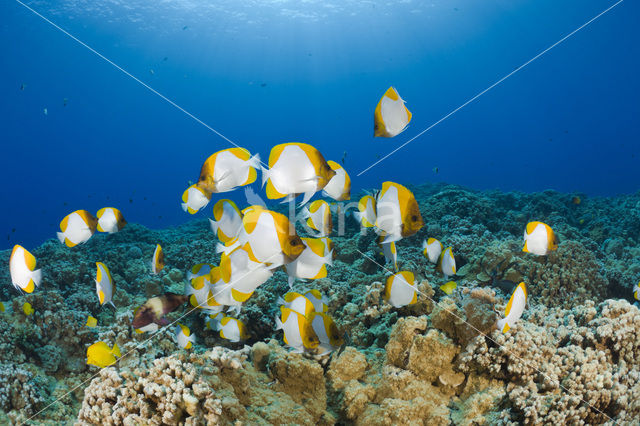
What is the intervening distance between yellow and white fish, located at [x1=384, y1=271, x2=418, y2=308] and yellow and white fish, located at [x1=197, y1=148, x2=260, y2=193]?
1565 millimetres

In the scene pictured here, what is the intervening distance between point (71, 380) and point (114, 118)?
442ft

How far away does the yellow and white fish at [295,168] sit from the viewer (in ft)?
7.11

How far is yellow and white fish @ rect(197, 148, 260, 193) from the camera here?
2.64 m

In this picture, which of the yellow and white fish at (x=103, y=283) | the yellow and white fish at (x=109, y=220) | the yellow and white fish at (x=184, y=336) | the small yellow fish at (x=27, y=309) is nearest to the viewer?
the yellow and white fish at (x=103, y=283)

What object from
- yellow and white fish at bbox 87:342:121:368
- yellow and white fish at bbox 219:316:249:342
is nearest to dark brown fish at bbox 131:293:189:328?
yellow and white fish at bbox 87:342:121:368

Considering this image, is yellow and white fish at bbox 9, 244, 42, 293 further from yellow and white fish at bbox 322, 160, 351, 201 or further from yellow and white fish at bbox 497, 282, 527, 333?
yellow and white fish at bbox 497, 282, 527, 333

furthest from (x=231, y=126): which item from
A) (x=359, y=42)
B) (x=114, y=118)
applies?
(x=359, y=42)

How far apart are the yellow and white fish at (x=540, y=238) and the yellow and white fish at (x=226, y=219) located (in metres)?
2.89

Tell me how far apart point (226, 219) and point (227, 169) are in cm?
62

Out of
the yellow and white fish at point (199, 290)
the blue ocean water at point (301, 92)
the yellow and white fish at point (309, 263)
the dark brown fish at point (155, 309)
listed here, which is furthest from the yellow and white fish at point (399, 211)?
the blue ocean water at point (301, 92)

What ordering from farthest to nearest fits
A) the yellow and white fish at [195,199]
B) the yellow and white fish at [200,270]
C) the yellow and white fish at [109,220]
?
1. the yellow and white fish at [109,220]
2. the yellow and white fish at [200,270]
3. the yellow and white fish at [195,199]

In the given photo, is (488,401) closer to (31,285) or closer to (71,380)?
(31,285)

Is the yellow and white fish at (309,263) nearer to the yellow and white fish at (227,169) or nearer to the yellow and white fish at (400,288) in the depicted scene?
the yellow and white fish at (227,169)

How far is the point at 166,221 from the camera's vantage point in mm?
94000
